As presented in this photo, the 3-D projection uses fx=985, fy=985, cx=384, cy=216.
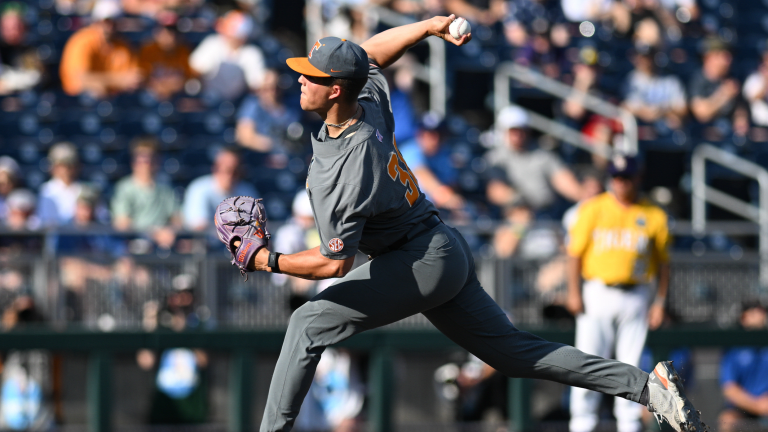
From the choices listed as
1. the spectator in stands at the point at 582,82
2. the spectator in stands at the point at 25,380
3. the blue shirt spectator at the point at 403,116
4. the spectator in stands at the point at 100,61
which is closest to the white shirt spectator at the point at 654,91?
the spectator in stands at the point at 582,82

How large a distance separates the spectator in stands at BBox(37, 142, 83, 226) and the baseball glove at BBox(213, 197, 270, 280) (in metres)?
4.27

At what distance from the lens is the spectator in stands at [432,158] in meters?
9.02

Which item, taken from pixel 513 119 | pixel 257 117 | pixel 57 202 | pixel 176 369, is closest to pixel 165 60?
pixel 257 117

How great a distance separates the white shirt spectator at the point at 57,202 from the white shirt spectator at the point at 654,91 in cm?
669

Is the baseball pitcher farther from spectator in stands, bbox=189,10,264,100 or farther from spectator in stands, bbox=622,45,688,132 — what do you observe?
spectator in stands, bbox=622,45,688,132

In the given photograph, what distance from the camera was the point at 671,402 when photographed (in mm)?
4391

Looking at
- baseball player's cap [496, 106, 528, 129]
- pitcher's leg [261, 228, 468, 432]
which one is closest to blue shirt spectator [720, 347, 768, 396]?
baseball player's cap [496, 106, 528, 129]

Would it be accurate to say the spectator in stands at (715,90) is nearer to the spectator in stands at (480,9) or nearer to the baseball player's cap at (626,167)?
the spectator in stands at (480,9)

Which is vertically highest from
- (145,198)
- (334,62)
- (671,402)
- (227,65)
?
(227,65)

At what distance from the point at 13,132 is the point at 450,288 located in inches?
257

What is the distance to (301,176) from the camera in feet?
30.7

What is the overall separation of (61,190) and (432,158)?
3386 mm

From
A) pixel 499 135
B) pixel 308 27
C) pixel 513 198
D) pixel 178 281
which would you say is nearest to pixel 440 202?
Answer: pixel 513 198

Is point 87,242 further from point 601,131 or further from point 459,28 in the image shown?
point 601,131
